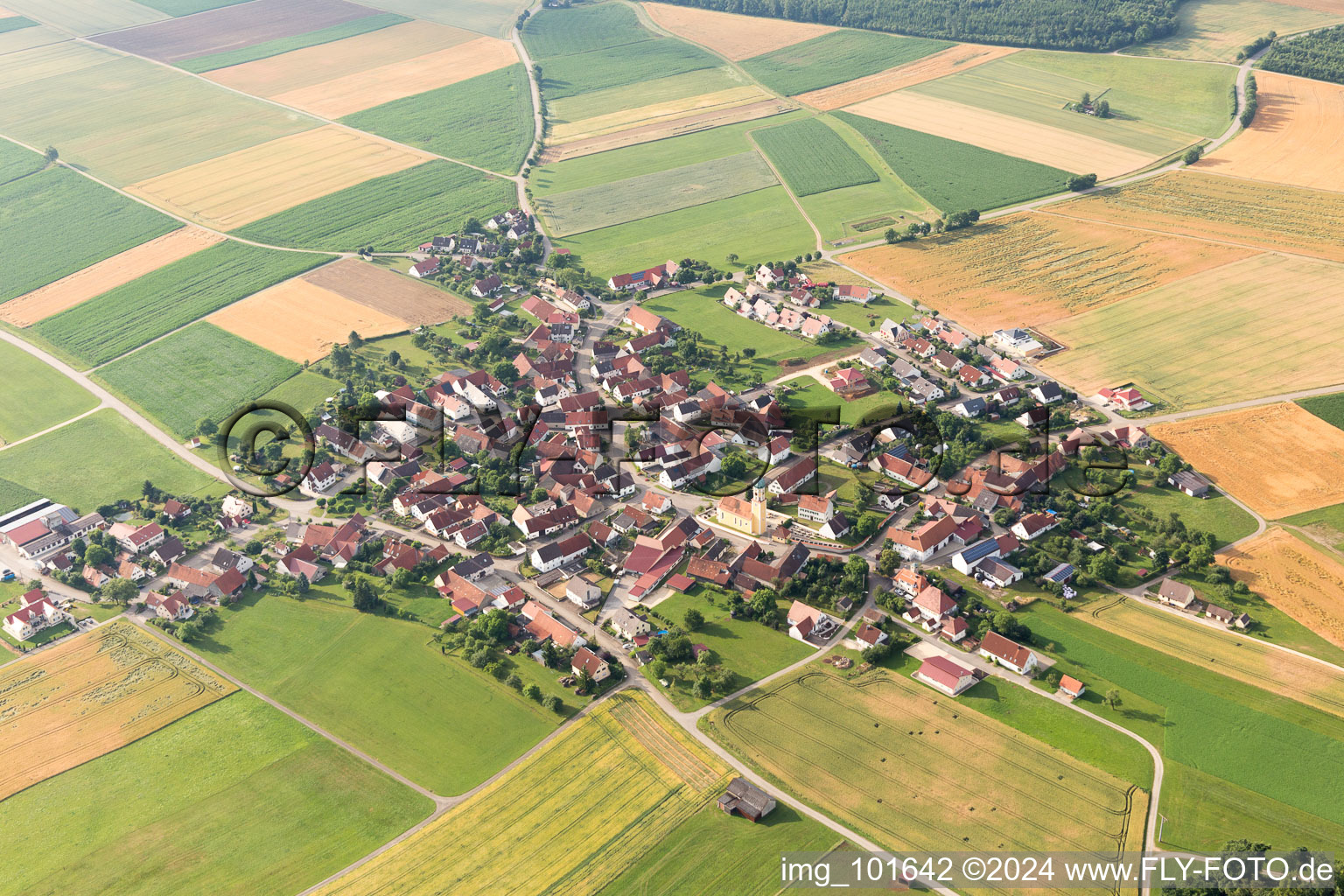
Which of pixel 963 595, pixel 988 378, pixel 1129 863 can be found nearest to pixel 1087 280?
pixel 988 378

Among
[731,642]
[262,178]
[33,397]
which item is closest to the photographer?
[731,642]

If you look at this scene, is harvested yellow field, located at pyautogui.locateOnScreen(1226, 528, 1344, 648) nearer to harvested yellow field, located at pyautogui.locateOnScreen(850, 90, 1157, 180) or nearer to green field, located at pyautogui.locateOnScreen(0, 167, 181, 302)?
harvested yellow field, located at pyautogui.locateOnScreen(850, 90, 1157, 180)

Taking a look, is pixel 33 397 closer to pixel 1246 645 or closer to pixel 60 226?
pixel 60 226

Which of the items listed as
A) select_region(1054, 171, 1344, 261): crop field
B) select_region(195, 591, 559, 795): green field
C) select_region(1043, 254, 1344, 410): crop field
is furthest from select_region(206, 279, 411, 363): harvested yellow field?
select_region(1054, 171, 1344, 261): crop field

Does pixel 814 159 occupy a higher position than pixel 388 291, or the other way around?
pixel 814 159

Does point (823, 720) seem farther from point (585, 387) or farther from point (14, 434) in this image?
point (14, 434)

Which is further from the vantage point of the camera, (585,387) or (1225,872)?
(585,387)

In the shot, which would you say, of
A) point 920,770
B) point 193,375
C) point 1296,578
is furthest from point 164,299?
point 1296,578
